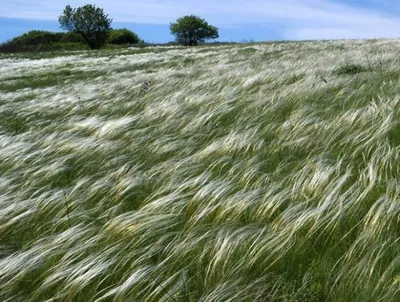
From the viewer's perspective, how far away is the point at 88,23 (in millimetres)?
99125

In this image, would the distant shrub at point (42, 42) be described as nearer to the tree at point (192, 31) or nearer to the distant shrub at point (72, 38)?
the distant shrub at point (72, 38)

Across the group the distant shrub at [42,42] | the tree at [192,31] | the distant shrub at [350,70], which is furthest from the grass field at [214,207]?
the tree at [192,31]

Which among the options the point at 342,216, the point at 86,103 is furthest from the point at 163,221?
the point at 86,103

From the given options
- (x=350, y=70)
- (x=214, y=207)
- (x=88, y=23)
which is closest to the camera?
(x=214, y=207)

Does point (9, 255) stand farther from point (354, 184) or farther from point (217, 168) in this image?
point (354, 184)

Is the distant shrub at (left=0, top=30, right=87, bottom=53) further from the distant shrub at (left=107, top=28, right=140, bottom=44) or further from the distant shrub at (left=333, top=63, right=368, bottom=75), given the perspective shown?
the distant shrub at (left=333, top=63, right=368, bottom=75)

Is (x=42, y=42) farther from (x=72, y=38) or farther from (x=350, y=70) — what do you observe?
(x=350, y=70)

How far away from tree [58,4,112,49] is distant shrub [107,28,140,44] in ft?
29.4

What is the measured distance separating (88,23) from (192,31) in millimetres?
25554

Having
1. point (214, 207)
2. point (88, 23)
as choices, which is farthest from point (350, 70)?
point (88, 23)

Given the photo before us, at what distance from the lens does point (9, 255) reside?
11.6ft

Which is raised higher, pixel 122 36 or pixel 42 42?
pixel 122 36

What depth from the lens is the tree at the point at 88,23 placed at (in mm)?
99125

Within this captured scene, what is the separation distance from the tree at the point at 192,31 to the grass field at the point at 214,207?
344 feet
